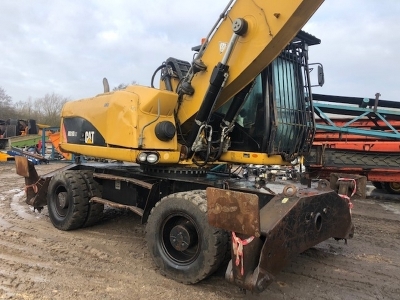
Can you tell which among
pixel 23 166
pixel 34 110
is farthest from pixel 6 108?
pixel 23 166

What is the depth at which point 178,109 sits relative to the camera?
4.60 metres

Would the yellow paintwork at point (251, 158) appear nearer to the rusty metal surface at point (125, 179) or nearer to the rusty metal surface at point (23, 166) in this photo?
A: the rusty metal surface at point (125, 179)

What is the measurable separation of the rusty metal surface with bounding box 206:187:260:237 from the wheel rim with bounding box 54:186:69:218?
3.26m

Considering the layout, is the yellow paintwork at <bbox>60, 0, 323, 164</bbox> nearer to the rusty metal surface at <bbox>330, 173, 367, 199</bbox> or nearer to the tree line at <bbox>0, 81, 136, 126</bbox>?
the rusty metal surface at <bbox>330, 173, 367, 199</bbox>

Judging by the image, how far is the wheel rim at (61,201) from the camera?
18.4ft

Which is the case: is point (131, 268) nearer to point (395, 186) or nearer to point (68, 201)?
point (68, 201)

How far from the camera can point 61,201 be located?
5707mm

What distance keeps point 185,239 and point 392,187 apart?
767 cm

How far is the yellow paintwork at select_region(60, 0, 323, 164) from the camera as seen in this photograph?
143 inches

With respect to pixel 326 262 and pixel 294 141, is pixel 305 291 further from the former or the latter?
pixel 294 141

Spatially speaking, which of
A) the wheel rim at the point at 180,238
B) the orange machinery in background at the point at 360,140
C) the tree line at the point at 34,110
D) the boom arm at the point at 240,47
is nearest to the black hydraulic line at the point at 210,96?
the boom arm at the point at 240,47

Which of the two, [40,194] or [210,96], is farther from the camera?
[40,194]

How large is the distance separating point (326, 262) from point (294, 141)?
1.52 metres

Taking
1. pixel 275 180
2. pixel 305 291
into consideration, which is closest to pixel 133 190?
pixel 275 180
